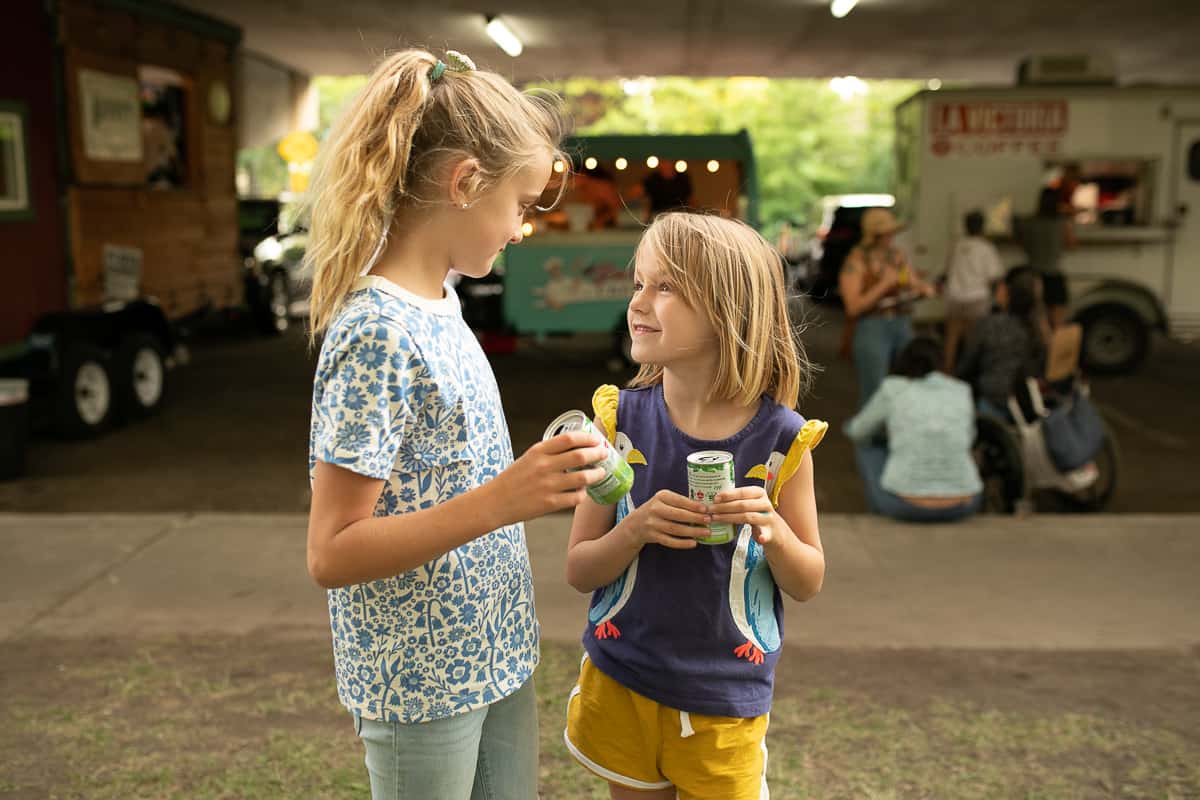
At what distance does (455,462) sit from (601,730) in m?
0.67

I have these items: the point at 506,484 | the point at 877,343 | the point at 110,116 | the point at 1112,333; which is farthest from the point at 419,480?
the point at 1112,333

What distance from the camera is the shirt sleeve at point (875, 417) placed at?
5.76 meters

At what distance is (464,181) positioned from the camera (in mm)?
1681

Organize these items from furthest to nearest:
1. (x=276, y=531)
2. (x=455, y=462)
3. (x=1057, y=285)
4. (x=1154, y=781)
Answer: (x=1057, y=285), (x=276, y=531), (x=1154, y=781), (x=455, y=462)

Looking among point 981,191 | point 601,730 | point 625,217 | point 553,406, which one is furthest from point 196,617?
point 981,191

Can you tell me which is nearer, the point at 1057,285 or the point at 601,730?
the point at 601,730

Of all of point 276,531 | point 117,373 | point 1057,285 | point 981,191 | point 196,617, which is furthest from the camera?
point 981,191

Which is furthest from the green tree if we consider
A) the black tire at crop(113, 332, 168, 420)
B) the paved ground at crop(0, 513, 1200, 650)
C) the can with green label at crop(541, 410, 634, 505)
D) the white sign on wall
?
the can with green label at crop(541, 410, 634, 505)

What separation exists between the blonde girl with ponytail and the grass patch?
1.67 metres

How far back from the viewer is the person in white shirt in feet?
36.6

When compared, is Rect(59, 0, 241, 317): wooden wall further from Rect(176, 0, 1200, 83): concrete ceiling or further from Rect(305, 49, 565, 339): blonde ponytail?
Rect(305, 49, 565, 339): blonde ponytail

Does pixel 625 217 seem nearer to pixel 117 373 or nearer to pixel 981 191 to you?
pixel 981 191

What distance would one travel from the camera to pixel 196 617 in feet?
15.3

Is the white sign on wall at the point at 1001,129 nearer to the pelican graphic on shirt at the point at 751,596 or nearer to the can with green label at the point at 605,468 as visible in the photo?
the pelican graphic on shirt at the point at 751,596
